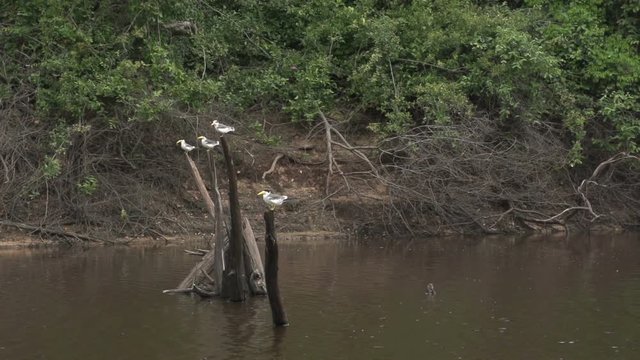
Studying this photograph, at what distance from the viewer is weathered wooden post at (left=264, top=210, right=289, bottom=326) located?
41.9ft

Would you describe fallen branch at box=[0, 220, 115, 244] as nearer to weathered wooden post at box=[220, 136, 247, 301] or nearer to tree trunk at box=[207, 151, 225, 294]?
tree trunk at box=[207, 151, 225, 294]

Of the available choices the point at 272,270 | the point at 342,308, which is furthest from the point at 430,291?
the point at 272,270

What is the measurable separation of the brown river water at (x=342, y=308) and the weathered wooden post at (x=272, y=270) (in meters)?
0.21

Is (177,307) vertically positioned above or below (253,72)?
below

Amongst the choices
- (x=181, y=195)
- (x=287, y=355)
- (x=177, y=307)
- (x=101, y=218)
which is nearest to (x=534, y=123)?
(x=181, y=195)

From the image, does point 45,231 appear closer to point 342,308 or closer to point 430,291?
point 342,308

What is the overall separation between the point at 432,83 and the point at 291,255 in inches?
237

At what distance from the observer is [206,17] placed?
24953 mm

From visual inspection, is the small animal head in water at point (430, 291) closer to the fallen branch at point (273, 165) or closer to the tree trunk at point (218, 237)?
the tree trunk at point (218, 237)

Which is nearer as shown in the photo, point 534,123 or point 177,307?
point 177,307

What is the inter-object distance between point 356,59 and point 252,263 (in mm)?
10669

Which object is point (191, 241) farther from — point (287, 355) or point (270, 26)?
point (287, 355)

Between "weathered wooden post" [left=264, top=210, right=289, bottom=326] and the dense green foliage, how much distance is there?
29.4 feet

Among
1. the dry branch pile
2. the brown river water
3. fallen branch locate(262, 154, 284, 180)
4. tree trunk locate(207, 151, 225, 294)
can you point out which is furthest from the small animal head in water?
fallen branch locate(262, 154, 284, 180)
